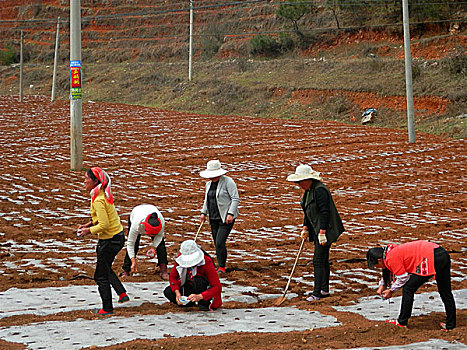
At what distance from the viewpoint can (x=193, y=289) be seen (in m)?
7.02

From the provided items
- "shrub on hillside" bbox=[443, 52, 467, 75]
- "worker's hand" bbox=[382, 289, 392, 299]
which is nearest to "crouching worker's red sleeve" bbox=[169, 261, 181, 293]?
"worker's hand" bbox=[382, 289, 392, 299]

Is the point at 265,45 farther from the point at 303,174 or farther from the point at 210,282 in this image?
the point at 210,282

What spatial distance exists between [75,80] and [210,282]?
1261 centimetres

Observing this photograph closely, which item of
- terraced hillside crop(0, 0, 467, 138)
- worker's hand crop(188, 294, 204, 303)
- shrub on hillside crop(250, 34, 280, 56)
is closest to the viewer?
worker's hand crop(188, 294, 204, 303)

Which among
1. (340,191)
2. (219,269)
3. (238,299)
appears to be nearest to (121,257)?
(219,269)

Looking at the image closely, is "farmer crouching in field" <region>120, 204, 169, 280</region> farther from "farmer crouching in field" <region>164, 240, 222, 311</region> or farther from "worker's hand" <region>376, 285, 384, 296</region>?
"worker's hand" <region>376, 285, 384, 296</region>

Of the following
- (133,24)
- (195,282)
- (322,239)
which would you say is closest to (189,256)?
(195,282)

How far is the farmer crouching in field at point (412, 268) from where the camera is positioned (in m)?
6.17

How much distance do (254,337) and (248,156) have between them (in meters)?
15.0

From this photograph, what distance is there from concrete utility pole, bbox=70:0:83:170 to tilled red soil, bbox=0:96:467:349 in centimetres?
72

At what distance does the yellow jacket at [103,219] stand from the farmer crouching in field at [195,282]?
29.2 inches

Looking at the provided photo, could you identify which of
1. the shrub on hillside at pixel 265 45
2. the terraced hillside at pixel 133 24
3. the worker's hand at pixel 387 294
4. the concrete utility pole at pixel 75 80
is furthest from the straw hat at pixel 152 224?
the terraced hillside at pixel 133 24

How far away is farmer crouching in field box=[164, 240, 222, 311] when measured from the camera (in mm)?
6793

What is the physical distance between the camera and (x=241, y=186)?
1608 centimetres
